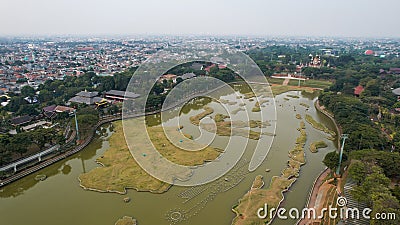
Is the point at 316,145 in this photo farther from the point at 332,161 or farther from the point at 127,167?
the point at 127,167

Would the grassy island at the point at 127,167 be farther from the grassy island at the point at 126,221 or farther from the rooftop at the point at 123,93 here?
the rooftop at the point at 123,93

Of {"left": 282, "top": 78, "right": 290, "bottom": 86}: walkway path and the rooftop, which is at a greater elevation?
the rooftop

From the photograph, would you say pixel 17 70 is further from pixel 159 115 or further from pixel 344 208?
pixel 344 208

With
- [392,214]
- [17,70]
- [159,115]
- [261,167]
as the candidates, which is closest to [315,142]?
[261,167]

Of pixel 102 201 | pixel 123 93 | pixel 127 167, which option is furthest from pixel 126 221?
pixel 123 93

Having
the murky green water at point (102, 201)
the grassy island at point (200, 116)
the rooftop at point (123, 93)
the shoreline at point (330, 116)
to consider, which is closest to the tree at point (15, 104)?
the rooftop at point (123, 93)

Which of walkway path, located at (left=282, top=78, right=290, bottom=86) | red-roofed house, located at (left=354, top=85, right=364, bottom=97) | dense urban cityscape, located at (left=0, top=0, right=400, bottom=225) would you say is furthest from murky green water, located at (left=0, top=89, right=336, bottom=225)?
walkway path, located at (left=282, top=78, right=290, bottom=86)

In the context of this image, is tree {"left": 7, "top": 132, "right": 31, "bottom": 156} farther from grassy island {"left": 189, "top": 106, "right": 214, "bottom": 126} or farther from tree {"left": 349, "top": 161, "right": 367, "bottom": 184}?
tree {"left": 349, "top": 161, "right": 367, "bottom": 184}

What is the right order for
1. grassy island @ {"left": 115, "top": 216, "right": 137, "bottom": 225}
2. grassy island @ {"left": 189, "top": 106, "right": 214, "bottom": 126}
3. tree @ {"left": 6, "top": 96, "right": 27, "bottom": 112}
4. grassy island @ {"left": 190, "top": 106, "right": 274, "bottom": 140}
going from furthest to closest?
tree @ {"left": 6, "top": 96, "right": 27, "bottom": 112}, grassy island @ {"left": 189, "top": 106, "right": 214, "bottom": 126}, grassy island @ {"left": 190, "top": 106, "right": 274, "bottom": 140}, grassy island @ {"left": 115, "top": 216, "right": 137, "bottom": 225}
